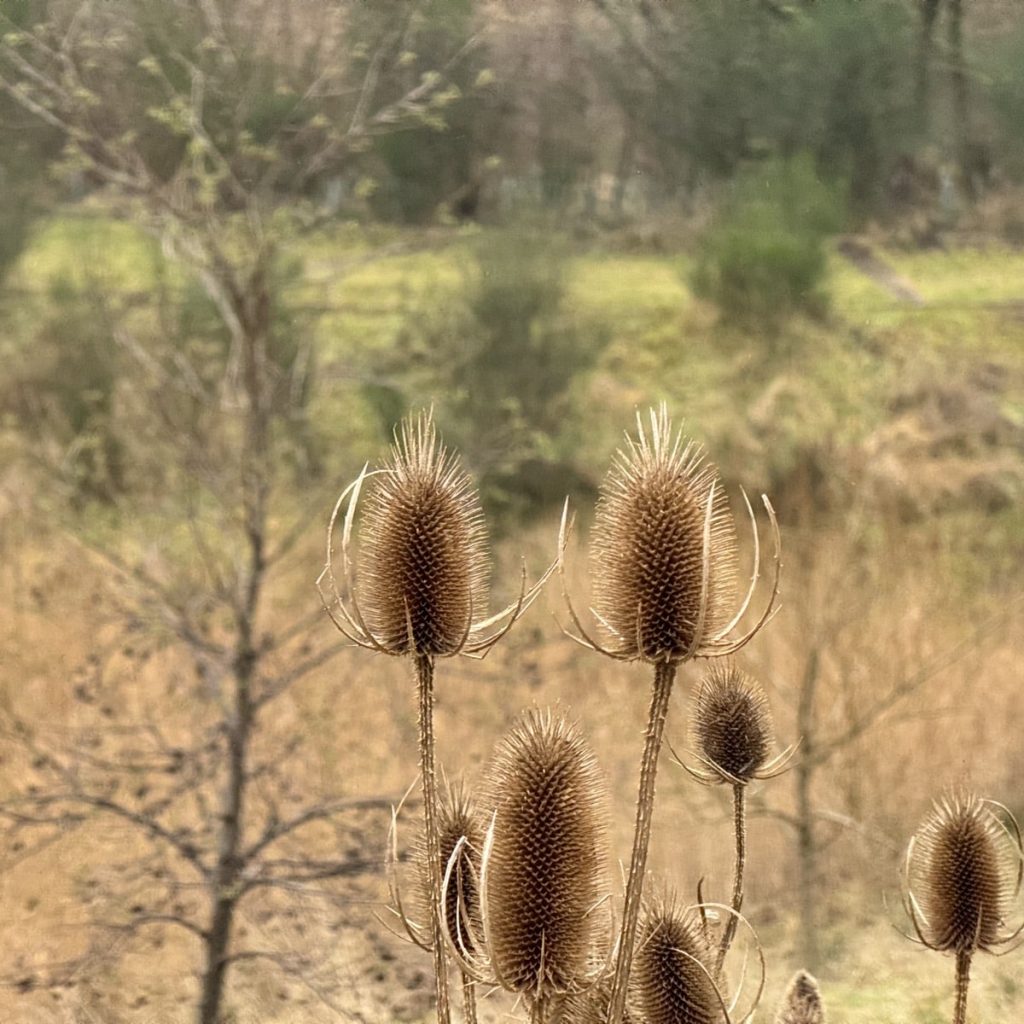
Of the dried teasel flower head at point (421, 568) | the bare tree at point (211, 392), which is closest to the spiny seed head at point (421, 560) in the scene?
the dried teasel flower head at point (421, 568)

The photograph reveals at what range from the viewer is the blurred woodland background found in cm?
198

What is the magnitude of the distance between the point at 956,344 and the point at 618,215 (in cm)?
68

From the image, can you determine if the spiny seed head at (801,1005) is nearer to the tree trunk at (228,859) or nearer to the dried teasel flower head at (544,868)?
the dried teasel flower head at (544,868)

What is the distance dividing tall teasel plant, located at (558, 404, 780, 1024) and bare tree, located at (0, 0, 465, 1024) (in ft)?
4.54

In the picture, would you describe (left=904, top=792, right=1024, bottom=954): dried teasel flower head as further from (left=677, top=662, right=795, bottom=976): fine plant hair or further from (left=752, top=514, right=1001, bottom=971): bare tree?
(left=752, top=514, right=1001, bottom=971): bare tree

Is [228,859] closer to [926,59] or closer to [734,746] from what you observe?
[734,746]

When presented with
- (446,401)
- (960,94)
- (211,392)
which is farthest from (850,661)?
(211,392)

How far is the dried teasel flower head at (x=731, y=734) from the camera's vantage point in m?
0.65

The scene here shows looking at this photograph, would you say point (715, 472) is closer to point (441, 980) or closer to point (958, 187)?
point (441, 980)

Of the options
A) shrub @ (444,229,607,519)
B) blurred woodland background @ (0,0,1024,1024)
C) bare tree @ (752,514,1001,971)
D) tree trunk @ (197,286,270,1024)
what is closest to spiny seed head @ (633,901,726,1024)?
blurred woodland background @ (0,0,1024,1024)

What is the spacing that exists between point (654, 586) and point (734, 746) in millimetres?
165

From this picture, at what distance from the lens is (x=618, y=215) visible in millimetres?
2236

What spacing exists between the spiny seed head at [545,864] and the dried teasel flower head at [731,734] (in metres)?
0.10

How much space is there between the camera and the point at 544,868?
0.55 meters
